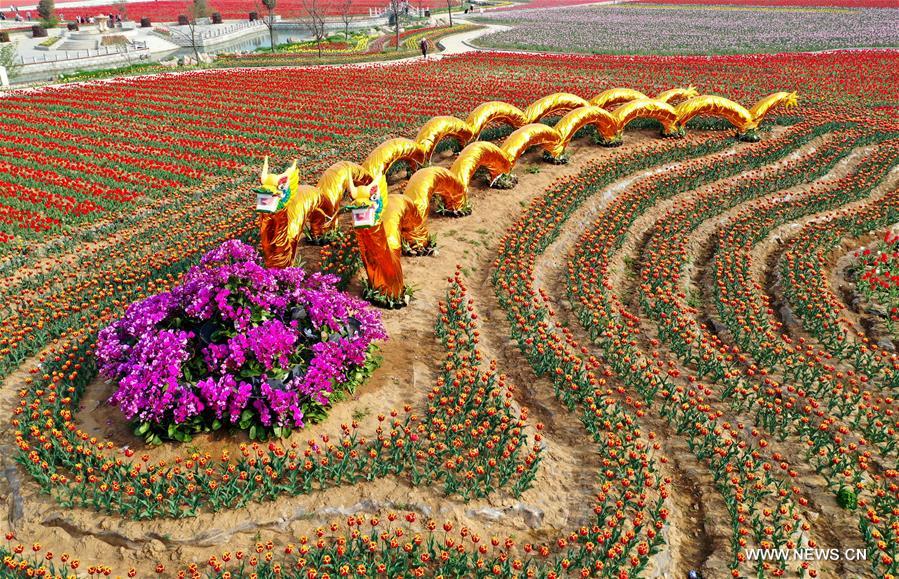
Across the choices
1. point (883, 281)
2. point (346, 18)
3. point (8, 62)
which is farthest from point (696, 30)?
point (8, 62)

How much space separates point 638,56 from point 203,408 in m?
33.9

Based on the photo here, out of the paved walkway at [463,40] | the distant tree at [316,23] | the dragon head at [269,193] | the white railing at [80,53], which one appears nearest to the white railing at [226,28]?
the distant tree at [316,23]

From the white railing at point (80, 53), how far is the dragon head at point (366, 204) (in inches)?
1555

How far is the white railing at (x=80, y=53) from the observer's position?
3800 centimetres

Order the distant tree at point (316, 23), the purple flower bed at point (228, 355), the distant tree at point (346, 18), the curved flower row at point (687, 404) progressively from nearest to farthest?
the curved flower row at point (687, 404) → the purple flower bed at point (228, 355) → the distant tree at point (316, 23) → the distant tree at point (346, 18)

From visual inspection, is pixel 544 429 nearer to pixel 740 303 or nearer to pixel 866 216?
pixel 740 303

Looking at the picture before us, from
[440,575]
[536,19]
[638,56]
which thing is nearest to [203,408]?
[440,575]

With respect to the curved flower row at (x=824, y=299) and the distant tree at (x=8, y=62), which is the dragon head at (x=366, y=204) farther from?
the distant tree at (x=8, y=62)

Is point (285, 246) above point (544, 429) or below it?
above

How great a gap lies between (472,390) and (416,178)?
15.8ft

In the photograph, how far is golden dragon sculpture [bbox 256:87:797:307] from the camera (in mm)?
8133

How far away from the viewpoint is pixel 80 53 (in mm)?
40875

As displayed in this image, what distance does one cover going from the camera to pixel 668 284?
966 cm

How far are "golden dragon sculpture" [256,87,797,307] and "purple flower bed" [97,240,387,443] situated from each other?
154 centimetres
